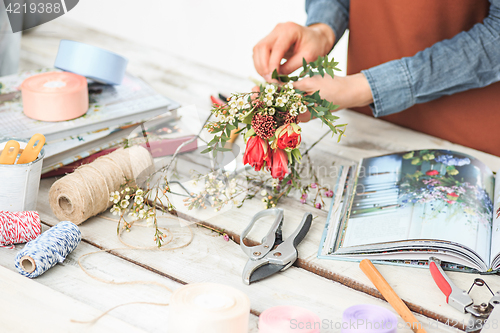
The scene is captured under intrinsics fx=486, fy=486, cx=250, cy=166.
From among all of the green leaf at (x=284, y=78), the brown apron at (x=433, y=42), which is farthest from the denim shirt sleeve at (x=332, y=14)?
the green leaf at (x=284, y=78)

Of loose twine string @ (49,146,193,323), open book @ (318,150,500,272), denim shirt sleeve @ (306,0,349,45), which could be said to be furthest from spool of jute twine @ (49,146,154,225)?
denim shirt sleeve @ (306,0,349,45)

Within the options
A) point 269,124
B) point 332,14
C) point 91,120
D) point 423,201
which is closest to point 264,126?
point 269,124

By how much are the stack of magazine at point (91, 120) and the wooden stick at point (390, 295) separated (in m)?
0.44

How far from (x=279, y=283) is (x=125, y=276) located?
21 centimetres

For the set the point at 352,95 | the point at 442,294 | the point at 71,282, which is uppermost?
the point at 352,95

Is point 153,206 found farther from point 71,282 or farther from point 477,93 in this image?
point 477,93

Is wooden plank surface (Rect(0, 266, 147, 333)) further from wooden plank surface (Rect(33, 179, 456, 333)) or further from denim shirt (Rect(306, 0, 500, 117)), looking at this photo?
denim shirt (Rect(306, 0, 500, 117))

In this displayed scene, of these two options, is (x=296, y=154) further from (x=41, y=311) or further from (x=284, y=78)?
(x=41, y=311)

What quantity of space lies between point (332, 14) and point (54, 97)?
66 cm

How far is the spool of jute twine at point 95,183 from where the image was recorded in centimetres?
73

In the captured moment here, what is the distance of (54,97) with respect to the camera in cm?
89

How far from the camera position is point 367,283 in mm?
661

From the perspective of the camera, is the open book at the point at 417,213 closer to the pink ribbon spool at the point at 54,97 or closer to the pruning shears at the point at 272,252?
the pruning shears at the point at 272,252

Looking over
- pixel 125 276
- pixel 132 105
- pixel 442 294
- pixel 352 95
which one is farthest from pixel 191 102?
pixel 442 294
